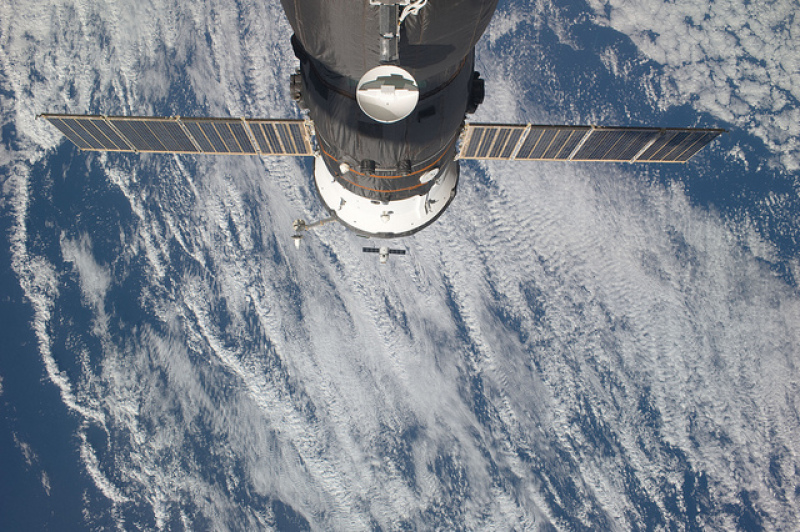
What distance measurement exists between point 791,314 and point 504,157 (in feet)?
156

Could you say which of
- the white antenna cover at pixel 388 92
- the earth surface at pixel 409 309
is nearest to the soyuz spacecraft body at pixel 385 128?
the white antenna cover at pixel 388 92

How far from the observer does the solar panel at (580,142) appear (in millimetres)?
11070

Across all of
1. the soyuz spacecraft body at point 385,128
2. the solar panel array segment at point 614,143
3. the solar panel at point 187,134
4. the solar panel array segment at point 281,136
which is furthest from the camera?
the solar panel array segment at point 614,143

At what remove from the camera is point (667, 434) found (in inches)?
1666

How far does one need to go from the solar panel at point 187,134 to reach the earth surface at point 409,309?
28830mm

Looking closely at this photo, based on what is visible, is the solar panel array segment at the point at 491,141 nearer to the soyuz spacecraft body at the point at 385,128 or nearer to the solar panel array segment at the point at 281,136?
the soyuz spacecraft body at the point at 385,128

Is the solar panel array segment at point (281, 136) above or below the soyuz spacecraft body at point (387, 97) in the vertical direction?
below

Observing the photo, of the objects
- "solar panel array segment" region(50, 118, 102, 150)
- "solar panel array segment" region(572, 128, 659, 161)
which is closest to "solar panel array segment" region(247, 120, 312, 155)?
"solar panel array segment" region(50, 118, 102, 150)

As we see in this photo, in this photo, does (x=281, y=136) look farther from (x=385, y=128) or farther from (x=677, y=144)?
(x=677, y=144)

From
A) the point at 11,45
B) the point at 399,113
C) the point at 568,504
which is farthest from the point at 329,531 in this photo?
the point at 11,45

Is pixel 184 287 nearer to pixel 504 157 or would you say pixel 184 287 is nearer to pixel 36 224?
pixel 36 224

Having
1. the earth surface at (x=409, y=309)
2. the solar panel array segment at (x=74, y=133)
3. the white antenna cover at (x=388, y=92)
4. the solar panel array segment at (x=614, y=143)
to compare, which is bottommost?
the earth surface at (x=409, y=309)

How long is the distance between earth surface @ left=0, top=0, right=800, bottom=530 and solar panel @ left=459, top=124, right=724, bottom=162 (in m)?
27.6

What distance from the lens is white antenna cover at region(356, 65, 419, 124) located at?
20.1ft
